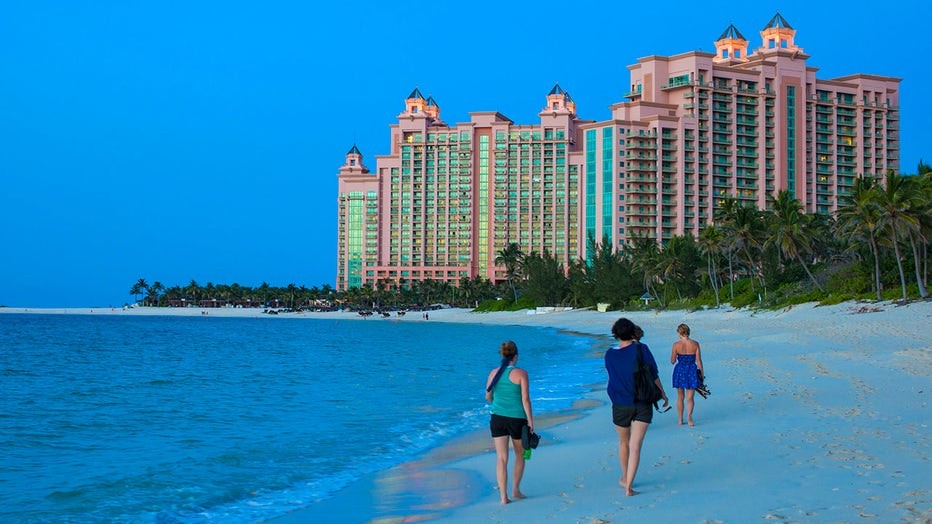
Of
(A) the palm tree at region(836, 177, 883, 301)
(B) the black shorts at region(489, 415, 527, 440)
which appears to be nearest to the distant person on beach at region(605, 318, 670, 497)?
(B) the black shorts at region(489, 415, 527, 440)

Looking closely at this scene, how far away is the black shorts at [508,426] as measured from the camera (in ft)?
29.6

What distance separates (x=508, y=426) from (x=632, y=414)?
4.18 feet

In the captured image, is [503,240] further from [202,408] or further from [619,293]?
[202,408]

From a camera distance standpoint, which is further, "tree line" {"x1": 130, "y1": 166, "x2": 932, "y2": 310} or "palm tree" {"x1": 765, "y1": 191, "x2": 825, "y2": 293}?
"palm tree" {"x1": 765, "y1": 191, "x2": 825, "y2": 293}

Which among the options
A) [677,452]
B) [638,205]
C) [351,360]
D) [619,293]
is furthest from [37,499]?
[638,205]

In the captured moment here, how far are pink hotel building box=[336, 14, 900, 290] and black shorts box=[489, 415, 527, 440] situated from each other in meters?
117

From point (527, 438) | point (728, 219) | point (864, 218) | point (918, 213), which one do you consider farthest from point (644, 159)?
point (527, 438)

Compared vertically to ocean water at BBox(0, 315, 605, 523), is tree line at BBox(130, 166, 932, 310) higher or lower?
higher

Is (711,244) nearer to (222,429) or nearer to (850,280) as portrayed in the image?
(850,280)

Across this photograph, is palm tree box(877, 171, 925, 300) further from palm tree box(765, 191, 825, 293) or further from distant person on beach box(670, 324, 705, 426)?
distant person on beach box(670, 324, 705, 426)

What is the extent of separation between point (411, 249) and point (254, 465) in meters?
164

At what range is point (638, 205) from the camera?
139375 mm

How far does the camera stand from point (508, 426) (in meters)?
9.05

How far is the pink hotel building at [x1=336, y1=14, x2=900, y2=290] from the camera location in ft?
460
